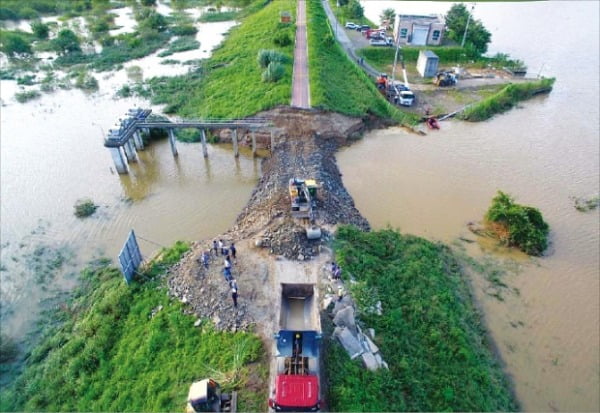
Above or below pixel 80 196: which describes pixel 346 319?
above

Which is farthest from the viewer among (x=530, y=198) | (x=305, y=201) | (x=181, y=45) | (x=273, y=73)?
(x=181, y=45)

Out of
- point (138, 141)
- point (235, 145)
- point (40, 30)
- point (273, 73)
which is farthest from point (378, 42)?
point (40, 30)

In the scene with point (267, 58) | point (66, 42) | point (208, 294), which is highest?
point (267, 58)

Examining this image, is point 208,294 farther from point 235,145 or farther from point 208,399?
point 235,145

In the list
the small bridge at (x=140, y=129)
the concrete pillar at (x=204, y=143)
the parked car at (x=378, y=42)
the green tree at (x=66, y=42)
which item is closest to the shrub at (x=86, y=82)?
the green tree at (x=66, y=42)

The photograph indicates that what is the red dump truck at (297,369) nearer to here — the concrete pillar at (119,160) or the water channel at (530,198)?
the water channel at (530,198)

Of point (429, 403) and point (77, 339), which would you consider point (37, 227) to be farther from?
point (429, 403)

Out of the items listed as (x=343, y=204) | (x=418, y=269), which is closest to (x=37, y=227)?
(x=343, y=204)

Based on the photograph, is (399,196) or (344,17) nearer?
(399,196)
